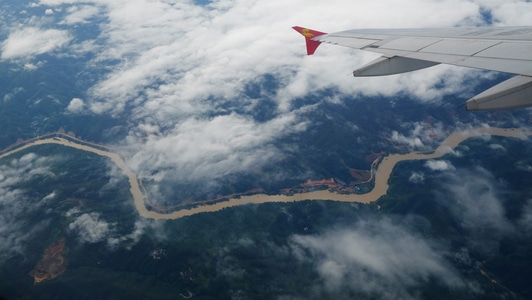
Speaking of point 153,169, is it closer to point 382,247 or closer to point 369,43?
point 382,247

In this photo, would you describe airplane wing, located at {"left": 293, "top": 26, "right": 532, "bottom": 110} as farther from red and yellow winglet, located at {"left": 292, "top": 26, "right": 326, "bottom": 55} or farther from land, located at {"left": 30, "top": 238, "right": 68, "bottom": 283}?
land, located at {"left": 30, "top": 238, "right": 68, "bottom": 283}

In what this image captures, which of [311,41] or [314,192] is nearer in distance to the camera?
[311,41]

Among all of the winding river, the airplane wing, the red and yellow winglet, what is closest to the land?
the winding river

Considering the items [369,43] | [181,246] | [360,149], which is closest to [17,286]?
[181,246]

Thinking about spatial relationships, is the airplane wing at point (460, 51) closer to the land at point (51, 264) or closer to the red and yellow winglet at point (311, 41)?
the red and yellow winglet at point (311, 41)

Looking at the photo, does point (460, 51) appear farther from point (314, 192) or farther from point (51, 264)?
point (51, 264)

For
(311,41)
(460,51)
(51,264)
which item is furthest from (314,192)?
(460,51)
